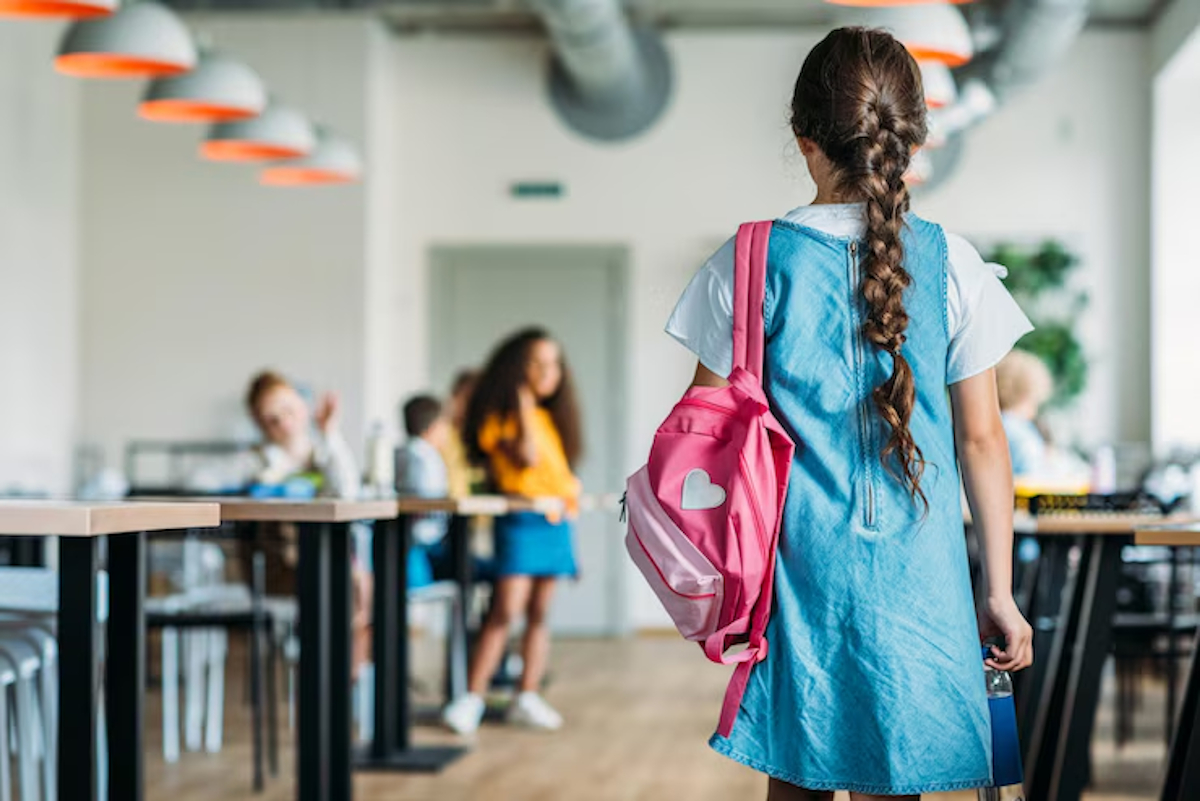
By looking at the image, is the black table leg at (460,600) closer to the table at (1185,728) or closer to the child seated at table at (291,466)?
the child seated at table at (291,466)

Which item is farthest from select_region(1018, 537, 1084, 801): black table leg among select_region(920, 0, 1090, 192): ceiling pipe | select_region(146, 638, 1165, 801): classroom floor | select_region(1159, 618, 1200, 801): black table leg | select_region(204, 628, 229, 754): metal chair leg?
select_region(920, 0, 1090, 192): ceiling pipe

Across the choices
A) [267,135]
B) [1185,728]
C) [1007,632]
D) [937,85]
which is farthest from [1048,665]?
[267,135]

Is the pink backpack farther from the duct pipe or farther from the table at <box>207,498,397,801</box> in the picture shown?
the duct pipe

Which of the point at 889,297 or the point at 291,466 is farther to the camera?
the point at 291,466

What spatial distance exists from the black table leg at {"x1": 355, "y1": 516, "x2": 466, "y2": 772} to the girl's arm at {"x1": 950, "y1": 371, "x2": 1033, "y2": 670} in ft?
9.88

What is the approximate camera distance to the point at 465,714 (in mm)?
5844

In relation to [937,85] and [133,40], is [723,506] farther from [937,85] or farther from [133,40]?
[937,85]

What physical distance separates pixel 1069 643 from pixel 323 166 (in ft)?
14.4

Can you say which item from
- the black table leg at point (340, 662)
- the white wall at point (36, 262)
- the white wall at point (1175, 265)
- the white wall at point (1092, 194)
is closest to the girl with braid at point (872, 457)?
the black table leg at point (340, 662)

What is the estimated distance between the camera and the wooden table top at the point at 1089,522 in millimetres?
3609

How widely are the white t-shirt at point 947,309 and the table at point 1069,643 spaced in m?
1.08

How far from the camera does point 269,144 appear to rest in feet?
21.2

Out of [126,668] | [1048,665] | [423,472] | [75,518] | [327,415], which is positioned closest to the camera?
[75,518]

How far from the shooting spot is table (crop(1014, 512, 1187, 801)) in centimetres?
364
